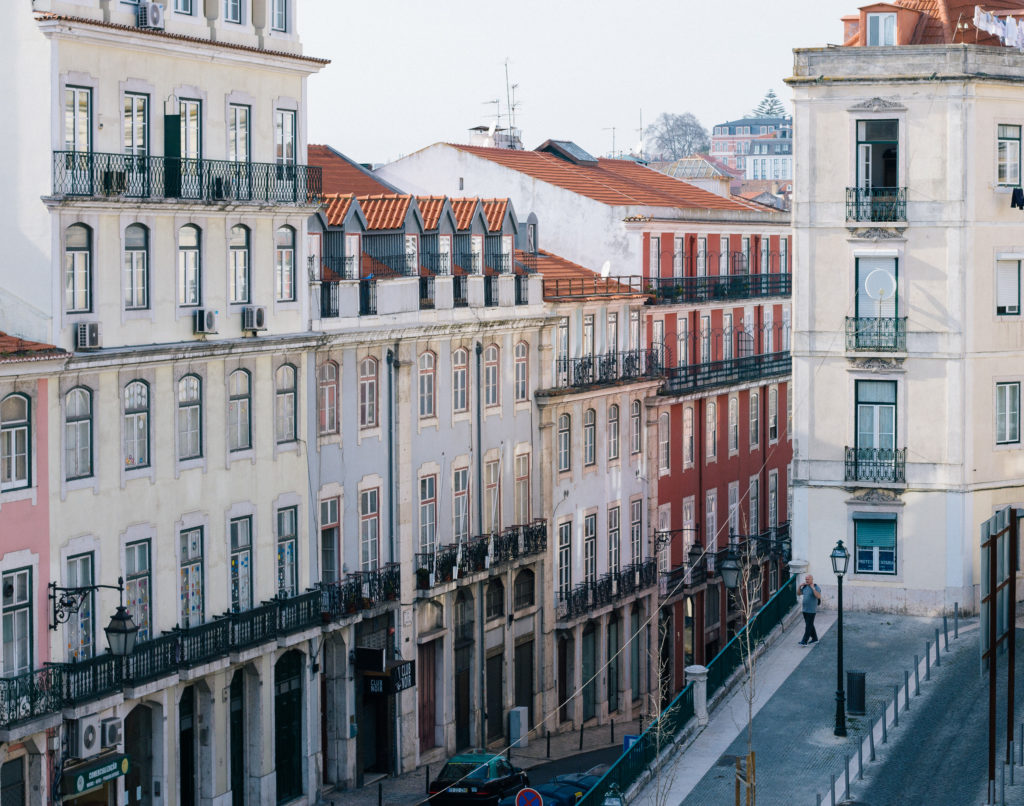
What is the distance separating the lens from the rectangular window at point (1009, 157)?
1877 inches

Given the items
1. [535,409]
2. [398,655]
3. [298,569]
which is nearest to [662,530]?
[535,409]

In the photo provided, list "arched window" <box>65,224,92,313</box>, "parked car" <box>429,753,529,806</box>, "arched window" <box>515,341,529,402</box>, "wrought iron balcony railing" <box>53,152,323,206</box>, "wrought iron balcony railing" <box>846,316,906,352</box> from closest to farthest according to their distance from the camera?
1. "arched window" <box>65,224,92,313</box>
2. "wrought iron balcony railing" <box>53,152,323,206</box>
3. "parked car" <box>429,753,529,806</box>
4. "wrought iron balcony railing" <box>846,316,906,352</box>
5. "arched window" <box>515,341,529,402</box>

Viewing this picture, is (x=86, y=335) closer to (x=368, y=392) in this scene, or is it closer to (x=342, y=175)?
(x=368, y=392)

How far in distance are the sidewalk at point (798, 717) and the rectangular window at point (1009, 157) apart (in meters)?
10.9

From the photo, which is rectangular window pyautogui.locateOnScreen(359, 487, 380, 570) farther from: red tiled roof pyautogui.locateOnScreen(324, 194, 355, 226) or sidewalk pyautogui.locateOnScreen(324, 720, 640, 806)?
red tiled roof pyautogui.locateOnScreen(324, 194, 355, 226)

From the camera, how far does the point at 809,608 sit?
45.0 metres

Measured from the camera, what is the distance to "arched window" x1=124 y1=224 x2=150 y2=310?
42.4 metres

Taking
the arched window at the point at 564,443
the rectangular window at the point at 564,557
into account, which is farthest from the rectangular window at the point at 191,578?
the arched window at the point at 564,443

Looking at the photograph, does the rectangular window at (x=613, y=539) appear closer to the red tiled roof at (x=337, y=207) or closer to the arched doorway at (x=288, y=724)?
the red tiled roof at (x=337, y=207)

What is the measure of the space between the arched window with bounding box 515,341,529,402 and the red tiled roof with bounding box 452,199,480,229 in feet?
15.6

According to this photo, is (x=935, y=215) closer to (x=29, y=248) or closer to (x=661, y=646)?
(x=29, y=248)

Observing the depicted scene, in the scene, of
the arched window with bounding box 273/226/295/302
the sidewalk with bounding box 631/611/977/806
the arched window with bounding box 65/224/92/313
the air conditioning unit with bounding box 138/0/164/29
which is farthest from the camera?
the arched window with bounding box 273/226/295/302

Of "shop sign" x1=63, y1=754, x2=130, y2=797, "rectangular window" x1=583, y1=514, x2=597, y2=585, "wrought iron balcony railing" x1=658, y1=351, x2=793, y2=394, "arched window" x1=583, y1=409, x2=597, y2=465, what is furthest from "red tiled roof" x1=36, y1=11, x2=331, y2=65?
"wrought iron balcony railing" x1=658, y1=351, x2=793, y2=394

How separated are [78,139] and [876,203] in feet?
63.6
